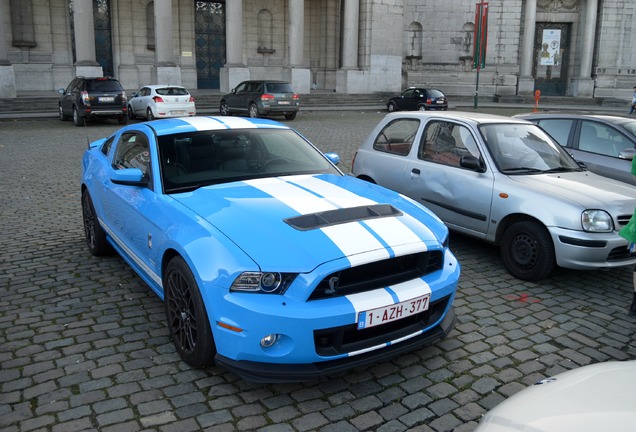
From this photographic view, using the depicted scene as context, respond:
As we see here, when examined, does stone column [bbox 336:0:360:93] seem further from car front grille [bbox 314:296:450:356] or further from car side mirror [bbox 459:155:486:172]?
car front grille [bbox 314:296:450:356]

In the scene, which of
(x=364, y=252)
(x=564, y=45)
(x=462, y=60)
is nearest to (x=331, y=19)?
(x=462, y=60)

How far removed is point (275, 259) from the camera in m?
3.39

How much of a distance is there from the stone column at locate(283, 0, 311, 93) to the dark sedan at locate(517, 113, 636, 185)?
23.9 meters

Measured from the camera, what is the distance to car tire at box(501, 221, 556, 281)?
18.0 feet

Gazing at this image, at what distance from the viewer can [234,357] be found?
3402mm

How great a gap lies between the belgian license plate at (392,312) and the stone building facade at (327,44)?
2603cm

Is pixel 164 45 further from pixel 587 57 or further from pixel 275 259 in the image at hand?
pixel 587 57

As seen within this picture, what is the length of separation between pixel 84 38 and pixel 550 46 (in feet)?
95.8

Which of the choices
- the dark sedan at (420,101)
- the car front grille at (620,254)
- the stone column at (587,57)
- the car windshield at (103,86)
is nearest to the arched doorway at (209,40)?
the dark sedan at (420,101)

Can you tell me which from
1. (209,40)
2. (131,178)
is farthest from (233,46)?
(131,178)

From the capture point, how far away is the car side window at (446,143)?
6512 mm

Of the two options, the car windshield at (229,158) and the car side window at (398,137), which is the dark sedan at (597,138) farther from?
the car windshield at (229,158)

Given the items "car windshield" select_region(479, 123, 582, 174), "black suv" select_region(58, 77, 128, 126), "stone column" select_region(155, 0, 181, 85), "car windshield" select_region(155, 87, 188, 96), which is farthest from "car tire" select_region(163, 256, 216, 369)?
"stone column" select_region(155, 0, 181, 85)

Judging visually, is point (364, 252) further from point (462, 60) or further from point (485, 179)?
point (462, 60)
